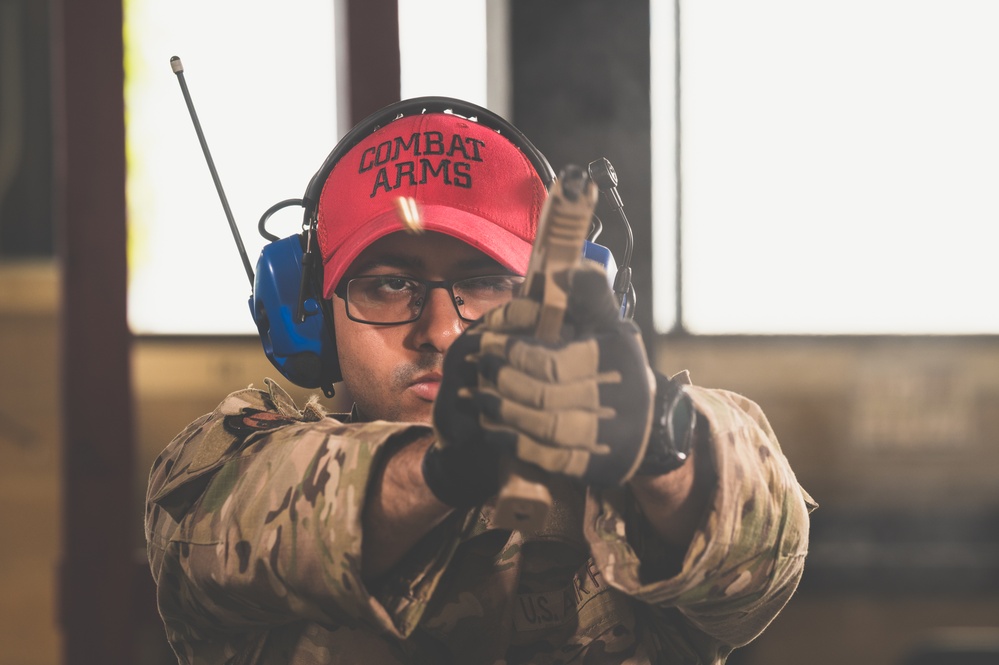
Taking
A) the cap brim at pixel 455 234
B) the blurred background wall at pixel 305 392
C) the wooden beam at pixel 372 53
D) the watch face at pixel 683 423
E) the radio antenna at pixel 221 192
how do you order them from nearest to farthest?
the watch face at pixel 683 423
the cap brim at pixel 455 234
the radio antenna at pixel 221 192
the blurred background wall at pixel 305 392
the wooden beam at pixel 372 53

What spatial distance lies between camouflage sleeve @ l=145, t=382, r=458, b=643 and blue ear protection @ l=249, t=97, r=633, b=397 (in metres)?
0.10

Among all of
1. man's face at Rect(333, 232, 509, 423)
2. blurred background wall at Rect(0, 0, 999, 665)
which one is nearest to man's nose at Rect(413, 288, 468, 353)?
man's face at Rect(333, 232, 509, 423)

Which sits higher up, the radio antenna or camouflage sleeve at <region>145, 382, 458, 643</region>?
the radio antenna

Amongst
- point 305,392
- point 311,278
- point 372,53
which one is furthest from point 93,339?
point 311,278

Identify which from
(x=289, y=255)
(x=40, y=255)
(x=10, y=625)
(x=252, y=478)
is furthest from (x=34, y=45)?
(x=252, y=478)

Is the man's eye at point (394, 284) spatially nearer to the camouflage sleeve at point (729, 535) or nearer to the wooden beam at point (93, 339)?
the camouflage sleeve at point (729, 535)

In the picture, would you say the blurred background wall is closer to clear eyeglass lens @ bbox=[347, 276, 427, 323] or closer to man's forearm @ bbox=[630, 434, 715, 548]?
clear eyeglass lens @ bbox=[347, 276, 427, 323]

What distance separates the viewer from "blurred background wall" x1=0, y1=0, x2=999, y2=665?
1732mm

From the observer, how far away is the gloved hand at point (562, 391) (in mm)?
476

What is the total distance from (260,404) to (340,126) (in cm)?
121

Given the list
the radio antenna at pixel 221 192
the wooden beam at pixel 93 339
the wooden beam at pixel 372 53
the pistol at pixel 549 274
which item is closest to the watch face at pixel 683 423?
the pistol at pixel 549 274

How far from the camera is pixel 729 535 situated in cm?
61

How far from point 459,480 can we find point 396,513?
8 centimetres

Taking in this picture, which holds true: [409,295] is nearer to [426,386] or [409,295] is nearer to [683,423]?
[426,386]
